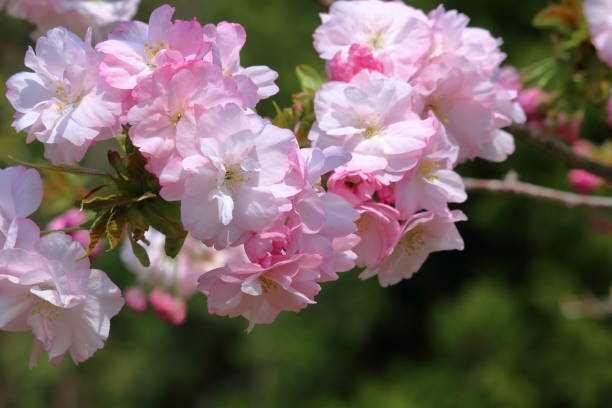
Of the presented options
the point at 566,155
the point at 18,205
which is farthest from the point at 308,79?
the point at 566,155

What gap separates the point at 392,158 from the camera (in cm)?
80

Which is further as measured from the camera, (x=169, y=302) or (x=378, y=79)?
(x=169, y=302)

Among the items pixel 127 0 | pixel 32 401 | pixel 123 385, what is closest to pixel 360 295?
pixel 123 385

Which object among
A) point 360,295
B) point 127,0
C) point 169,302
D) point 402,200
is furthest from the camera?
point 360,295

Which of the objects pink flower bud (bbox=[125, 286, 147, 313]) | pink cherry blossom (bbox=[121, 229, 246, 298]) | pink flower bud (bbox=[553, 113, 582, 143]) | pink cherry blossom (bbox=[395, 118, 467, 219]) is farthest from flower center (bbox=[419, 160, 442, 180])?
pink flower bud (bbox=[125, 286, 147, 313])

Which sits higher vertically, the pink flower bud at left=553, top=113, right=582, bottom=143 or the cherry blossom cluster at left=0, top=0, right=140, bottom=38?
the cherry blossom cluster at left=0, top=0, right=140, bottom=38

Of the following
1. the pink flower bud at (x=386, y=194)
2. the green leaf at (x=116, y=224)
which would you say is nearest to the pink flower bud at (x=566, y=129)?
the pink flower bud at (x=386, y=194)

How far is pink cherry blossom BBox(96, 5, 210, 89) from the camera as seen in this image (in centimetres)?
75

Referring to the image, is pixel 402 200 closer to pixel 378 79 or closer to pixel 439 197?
pixel 439 197

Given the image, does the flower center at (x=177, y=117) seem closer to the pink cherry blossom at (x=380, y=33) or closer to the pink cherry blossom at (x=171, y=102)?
the pink cherry blossom at (x=171, y=102)

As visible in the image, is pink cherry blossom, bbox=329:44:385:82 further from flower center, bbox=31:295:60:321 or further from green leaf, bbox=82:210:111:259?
flower center, bbox=31:295:60:321

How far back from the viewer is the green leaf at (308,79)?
38.0 inches

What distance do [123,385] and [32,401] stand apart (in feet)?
2.45

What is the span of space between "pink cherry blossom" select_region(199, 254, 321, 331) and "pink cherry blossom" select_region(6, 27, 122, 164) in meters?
0.21
